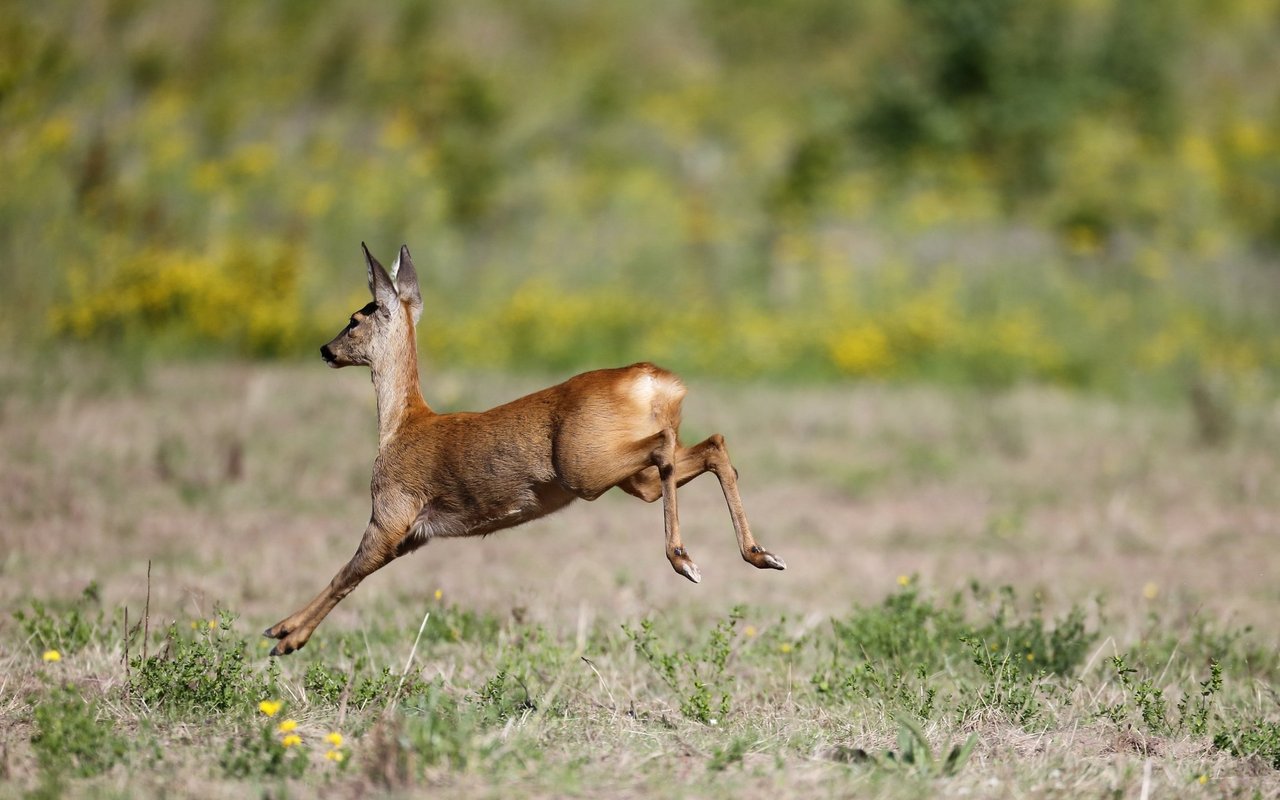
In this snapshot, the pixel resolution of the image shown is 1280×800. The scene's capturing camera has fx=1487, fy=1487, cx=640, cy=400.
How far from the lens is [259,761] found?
14.3ft

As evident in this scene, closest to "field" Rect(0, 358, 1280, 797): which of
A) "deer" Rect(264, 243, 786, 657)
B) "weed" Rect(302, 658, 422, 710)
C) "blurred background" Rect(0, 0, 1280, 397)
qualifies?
"weed" Rect(302, 658, 422, 710)

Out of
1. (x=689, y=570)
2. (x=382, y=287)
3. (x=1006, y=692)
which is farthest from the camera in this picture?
(x=382, y=287)

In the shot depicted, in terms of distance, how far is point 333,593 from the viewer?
218 inches

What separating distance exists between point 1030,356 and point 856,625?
29.7ft

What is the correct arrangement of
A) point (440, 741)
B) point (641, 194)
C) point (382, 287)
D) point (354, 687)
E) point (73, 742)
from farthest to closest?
point (641, 194) < point (382, 287) < point (354, 687) < point (73, 742) < point (440, 741)

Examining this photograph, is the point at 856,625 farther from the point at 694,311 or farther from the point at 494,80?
the point at 494,80

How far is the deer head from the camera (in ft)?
19.4

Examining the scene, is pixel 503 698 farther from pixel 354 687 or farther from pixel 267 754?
pixel 267 754

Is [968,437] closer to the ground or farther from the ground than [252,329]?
closer to the ground

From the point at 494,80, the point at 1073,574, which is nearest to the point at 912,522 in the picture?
the point at 1073,574

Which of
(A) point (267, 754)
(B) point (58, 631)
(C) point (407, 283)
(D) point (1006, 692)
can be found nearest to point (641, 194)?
(C) point (407, 283)

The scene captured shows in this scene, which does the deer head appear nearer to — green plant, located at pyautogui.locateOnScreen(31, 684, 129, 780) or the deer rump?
the deer rump

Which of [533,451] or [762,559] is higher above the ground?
[533,451]

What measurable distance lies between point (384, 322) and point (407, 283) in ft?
0.60
